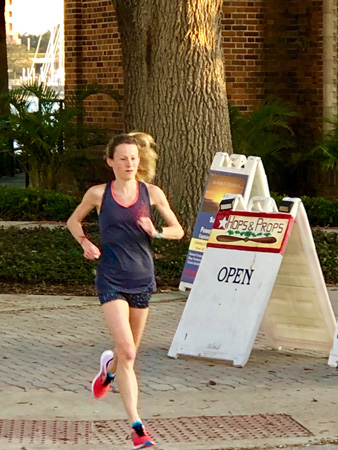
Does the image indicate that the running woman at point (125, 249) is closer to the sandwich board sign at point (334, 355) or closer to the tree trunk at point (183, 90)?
the sandwich board sign at point (334, 355)

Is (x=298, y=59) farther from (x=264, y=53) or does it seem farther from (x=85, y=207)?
(x=85, y=207)

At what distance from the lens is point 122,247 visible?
18.2ft

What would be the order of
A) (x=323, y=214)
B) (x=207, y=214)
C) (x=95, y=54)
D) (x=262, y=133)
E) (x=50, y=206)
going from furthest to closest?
(x=95, y=54) < (x=262, y=133) < (x=50, y=206) < (x=323, y=214) < (x=207, y=214)

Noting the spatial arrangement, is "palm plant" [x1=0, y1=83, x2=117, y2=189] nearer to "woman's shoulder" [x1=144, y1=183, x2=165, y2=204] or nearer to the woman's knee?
"woman's shoulder" [x1=144, y1=183, x2=165, y2=204]

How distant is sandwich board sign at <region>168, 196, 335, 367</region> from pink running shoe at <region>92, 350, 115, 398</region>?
1453 mm

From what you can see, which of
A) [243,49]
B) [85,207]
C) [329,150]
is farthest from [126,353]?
[243,49]

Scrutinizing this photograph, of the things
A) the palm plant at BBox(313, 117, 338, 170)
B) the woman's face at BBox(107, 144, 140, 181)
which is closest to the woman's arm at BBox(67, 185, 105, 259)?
the woman's face at BBox(107, 144, 140, 181)

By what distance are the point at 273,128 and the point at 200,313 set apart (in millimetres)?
9229

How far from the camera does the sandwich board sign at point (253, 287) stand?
718 cm

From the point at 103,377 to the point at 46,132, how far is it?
988cm

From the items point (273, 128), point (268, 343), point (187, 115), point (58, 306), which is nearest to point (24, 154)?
point (273, 128)

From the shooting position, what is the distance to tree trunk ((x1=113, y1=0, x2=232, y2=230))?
11.2m

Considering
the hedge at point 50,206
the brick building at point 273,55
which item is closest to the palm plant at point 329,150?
the brick building at point 273,55

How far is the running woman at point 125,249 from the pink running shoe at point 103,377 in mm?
142
